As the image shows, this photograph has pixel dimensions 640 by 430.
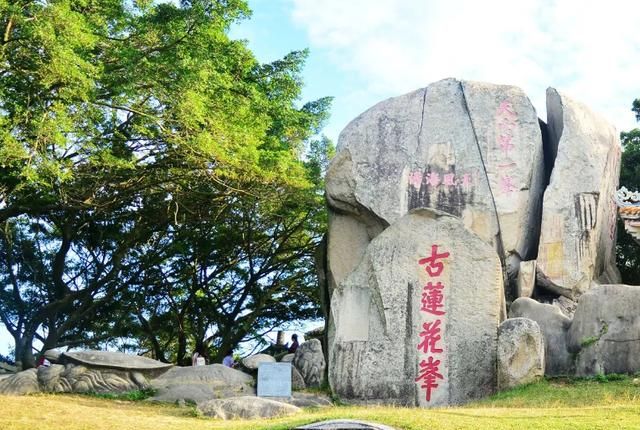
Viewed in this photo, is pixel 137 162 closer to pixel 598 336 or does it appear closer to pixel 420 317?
pixel 420 317

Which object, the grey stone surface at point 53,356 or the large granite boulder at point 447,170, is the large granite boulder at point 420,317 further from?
the grey stone surface at point 53,356

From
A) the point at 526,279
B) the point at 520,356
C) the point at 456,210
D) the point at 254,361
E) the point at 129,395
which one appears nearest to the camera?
the point at 520,356

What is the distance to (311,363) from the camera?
1373cm

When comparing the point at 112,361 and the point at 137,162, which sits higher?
the point at 137,162

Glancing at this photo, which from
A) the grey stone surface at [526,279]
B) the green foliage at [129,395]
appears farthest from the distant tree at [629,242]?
the green foliage at [129,395]

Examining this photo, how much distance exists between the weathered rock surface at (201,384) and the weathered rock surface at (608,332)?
473 cm

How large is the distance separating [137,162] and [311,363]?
4510mm

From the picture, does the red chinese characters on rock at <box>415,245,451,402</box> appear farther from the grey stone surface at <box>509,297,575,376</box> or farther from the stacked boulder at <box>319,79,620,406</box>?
the grey stone surface at <box>509,297,575,376</box>

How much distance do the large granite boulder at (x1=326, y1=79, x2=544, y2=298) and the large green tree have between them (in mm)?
1477

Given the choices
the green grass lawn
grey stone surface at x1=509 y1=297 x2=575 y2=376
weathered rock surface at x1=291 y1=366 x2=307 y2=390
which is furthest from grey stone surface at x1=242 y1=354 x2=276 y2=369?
grey stone surface at x1=509 y1=297 x2=575 y2=376

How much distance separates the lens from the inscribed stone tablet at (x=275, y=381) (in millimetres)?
12094

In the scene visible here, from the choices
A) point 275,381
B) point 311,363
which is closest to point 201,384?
point 275,381

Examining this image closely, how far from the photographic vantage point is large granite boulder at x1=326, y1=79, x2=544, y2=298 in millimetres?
15102

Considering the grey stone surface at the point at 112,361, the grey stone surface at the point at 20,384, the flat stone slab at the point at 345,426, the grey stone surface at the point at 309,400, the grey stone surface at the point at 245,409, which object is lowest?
the flat stone slab at the point at 345,426
